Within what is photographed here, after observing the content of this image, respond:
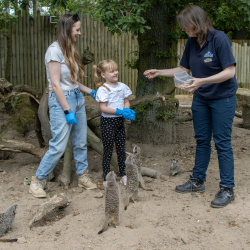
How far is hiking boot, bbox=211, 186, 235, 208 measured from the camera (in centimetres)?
313

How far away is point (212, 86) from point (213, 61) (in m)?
0.27

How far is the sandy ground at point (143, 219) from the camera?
2.51 meters

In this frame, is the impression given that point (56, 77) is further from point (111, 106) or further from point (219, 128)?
point (219, 128)

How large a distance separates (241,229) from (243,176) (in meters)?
1.40

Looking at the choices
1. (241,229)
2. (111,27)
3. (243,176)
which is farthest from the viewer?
(243,176)

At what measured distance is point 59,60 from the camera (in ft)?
10.3

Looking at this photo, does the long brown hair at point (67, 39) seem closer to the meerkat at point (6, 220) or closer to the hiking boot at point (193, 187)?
the meerkat at point (6, 220)

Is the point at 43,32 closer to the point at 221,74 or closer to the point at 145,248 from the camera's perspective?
the point at 221,74

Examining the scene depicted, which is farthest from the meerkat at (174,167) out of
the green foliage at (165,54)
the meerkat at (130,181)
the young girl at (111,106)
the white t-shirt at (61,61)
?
the green foliage at (165,54)

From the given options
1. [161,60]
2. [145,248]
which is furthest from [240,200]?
[161,60]

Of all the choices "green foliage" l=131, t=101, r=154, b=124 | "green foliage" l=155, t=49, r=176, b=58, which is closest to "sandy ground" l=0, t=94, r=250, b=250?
"green foliage" l=131, t=101, r=154, b=124

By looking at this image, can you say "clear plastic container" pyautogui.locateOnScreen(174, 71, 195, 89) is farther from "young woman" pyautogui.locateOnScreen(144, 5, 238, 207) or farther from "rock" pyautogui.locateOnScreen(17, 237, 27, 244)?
"rock" pyautogui.locateOnScreen(17, 237, 27, 244)

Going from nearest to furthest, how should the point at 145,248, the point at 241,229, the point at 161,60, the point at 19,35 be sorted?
the point at 145,248 < the point at 241,229 < the point at 161,60 < the point at 19,35

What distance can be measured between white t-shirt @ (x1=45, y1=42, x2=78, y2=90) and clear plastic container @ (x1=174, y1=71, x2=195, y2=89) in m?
1.18
